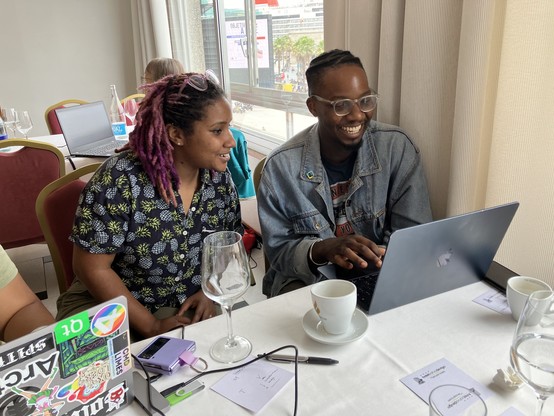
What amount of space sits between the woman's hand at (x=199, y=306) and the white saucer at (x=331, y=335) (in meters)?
0.52

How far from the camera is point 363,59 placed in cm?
154

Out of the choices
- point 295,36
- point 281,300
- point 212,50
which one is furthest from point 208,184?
point 212,50

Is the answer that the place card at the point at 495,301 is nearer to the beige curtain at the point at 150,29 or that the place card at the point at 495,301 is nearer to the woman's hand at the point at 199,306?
the woman's hand at the point at 199,306

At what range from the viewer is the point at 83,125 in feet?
8.85

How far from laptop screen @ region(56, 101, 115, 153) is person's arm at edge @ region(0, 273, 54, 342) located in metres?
1.66

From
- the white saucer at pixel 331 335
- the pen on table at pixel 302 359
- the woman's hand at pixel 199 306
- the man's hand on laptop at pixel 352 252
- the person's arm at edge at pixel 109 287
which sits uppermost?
the man's hand on laptop at pixel 352 252

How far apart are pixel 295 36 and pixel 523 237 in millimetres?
2066

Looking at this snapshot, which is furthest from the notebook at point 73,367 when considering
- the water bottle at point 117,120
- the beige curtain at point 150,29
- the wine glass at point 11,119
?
the beige curtain at point 150,29

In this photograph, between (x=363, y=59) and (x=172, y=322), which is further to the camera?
(x=363, y=59)

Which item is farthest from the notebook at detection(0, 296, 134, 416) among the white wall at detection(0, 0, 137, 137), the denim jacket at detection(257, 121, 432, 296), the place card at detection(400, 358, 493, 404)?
the white wall at detection(0, 0, 137, 137)

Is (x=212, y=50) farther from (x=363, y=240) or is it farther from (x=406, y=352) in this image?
(x=406, y=352)

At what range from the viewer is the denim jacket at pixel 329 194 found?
4.38 ft

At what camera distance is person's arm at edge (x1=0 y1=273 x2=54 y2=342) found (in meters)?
1.04

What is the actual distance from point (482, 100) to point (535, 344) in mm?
742
